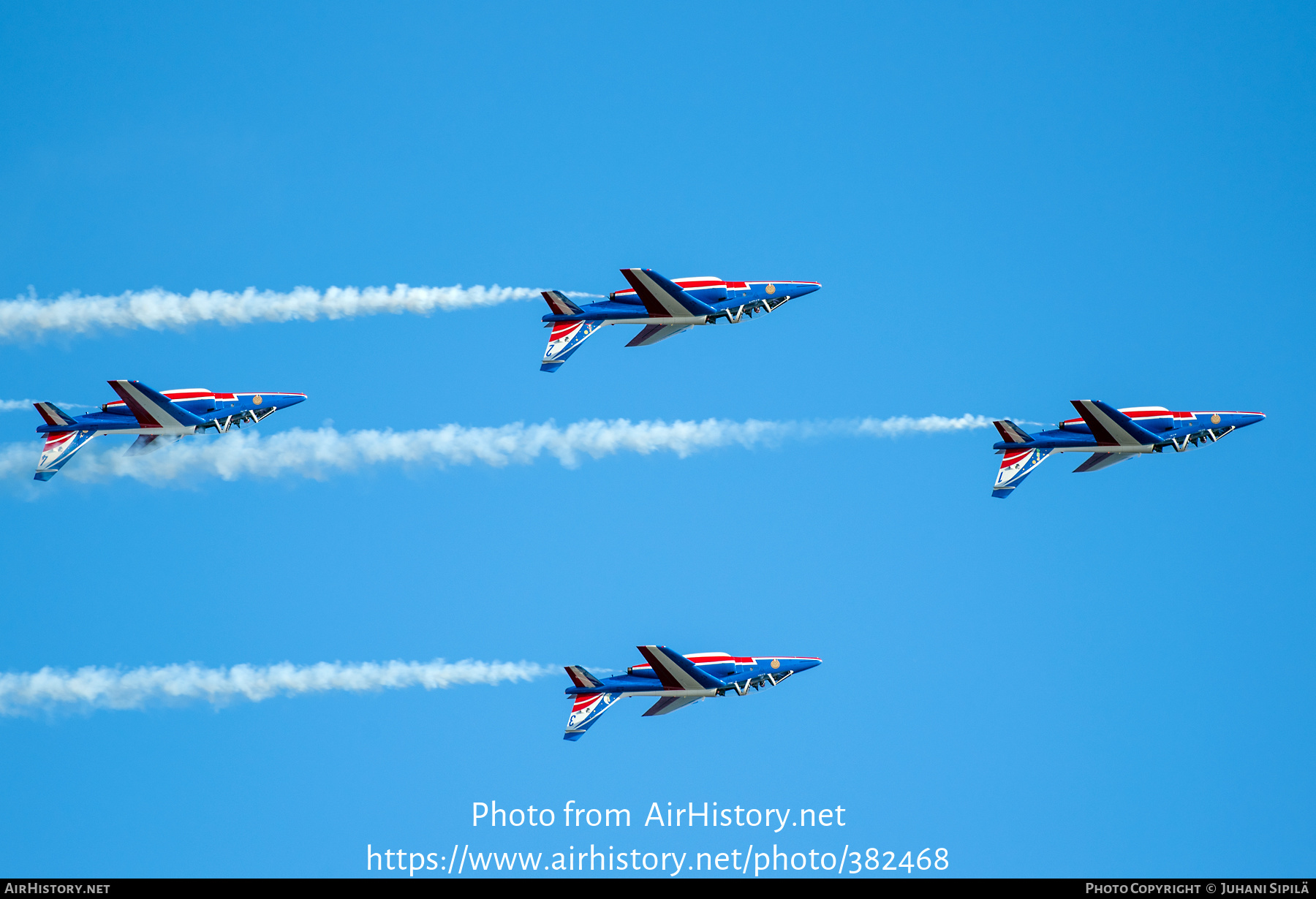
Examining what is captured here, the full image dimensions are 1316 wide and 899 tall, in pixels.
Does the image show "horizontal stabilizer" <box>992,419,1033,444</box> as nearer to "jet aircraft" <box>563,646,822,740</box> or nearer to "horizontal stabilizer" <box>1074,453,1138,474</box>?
"horizontal stabilizer" <box>1074,453,1138,474</box>

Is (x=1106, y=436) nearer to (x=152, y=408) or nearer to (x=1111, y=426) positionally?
(x=1111, y=426)

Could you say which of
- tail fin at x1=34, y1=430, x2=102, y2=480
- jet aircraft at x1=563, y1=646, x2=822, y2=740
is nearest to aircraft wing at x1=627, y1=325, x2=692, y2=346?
jet aircraft at x1=563, y1=646, x2=822, y2=740

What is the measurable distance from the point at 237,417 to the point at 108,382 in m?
6.11

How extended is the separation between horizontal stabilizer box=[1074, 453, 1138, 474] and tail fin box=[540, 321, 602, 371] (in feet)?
77.0

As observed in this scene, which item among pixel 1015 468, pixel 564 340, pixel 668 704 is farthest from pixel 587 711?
pixel 1015 468

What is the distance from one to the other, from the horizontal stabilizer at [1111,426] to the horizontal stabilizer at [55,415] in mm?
44845

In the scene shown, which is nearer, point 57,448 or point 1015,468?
point 57,448

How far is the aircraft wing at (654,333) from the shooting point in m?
79.7

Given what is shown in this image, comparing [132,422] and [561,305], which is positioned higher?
[561,305]

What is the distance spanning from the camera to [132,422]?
79.2m

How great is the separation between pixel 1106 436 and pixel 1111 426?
2.66ft

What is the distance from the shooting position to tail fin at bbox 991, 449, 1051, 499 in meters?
81.9
